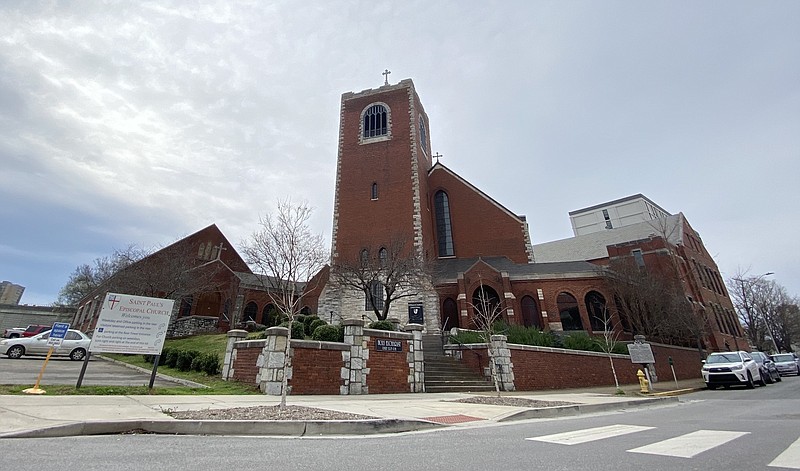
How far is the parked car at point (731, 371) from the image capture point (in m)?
17.2

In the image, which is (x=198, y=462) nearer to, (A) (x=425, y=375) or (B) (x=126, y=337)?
(B) (x=126, y=337)

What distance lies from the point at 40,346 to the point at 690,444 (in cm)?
2445

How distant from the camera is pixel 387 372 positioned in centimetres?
1316

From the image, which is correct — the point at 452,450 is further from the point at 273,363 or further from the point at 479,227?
the point at 479,227

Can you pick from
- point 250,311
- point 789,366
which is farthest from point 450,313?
point 789,366

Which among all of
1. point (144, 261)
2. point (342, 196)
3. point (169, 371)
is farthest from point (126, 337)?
point (144, 261)

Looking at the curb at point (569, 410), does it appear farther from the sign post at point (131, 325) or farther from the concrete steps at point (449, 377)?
the sign post at point (131, 325)

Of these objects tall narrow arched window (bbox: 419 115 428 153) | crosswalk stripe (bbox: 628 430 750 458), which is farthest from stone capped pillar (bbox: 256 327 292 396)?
tall narrow arched window (bbox: 419 115 428 153)

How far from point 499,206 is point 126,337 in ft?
93.6

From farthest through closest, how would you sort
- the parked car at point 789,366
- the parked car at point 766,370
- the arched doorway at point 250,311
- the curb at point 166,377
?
the arched doorway at point 250,311
the parked car at point 789,366
the parked car at point 766,370
the curb at point 166,377

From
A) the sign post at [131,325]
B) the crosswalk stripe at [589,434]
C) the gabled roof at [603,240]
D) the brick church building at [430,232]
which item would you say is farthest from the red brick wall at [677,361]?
the sign post at [131,325]

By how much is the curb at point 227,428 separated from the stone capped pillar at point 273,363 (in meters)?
4.96

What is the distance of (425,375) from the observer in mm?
14945

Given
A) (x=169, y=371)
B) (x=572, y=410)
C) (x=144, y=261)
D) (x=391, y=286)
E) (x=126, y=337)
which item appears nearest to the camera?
(x=572, y=410)
